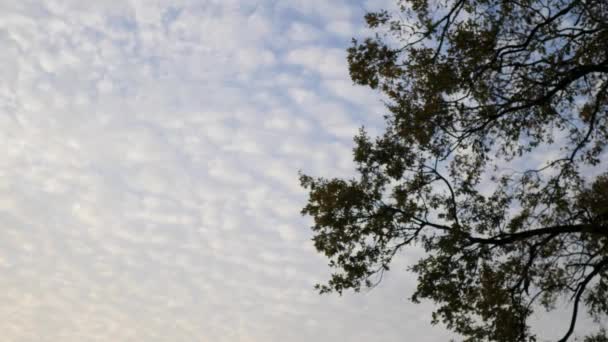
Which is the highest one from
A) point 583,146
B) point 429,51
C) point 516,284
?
point 429,51

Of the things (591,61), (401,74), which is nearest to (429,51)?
(401,74)

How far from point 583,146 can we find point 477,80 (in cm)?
304

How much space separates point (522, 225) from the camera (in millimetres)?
14961

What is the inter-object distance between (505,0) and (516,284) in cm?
620

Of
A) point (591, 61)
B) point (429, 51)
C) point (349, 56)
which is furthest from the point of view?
point (349, 56)

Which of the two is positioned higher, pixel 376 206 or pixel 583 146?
pixel 583 146

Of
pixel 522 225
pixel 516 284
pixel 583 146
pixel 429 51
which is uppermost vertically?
pixel 429 51

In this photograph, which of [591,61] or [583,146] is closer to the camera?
[591,61]

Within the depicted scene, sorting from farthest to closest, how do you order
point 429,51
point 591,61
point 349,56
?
point 349,56 < point 429,51 < point 591,61

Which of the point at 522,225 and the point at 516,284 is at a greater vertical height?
the point at 522,225

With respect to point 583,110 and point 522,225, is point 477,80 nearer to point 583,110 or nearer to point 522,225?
point 583,110

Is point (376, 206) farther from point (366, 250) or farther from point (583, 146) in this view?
point (583, 146)

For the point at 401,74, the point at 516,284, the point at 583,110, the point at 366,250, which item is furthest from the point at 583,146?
the point at 366,250

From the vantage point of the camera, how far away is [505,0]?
44.4 feet
